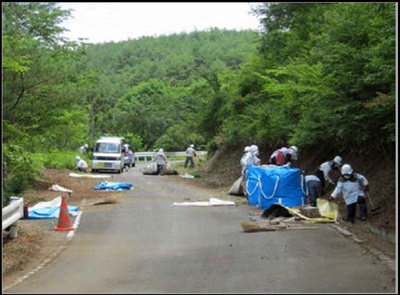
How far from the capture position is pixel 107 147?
39156mm

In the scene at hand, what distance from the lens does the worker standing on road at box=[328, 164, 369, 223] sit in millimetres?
14973

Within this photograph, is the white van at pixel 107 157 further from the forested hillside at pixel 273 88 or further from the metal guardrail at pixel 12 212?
the metal guardrail at pixel 12 212

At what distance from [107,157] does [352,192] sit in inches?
995

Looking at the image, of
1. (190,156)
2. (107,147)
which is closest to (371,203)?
(107,147)

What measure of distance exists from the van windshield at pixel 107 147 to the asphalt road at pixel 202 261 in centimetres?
2269

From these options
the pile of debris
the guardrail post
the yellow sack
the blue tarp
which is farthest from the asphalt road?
the blue tarp

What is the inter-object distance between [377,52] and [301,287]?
21.8 feet

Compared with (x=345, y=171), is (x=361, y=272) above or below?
below

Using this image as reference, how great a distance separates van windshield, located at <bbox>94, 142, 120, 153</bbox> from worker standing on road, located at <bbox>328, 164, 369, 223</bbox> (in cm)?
2560

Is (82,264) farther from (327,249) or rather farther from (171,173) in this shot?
(171,173)

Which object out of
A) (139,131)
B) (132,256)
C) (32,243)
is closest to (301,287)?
(132,256)

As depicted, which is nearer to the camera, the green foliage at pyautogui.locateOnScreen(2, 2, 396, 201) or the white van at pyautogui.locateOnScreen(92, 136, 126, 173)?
the green foliage at pyautogui.locateOnScreen(2, 2, 396, 201)

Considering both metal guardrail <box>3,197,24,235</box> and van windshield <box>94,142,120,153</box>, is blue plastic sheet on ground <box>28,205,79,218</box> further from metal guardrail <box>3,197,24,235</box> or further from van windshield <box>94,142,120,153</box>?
van windshield <box>94,142,120,153</box>

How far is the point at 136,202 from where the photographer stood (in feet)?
67.1
